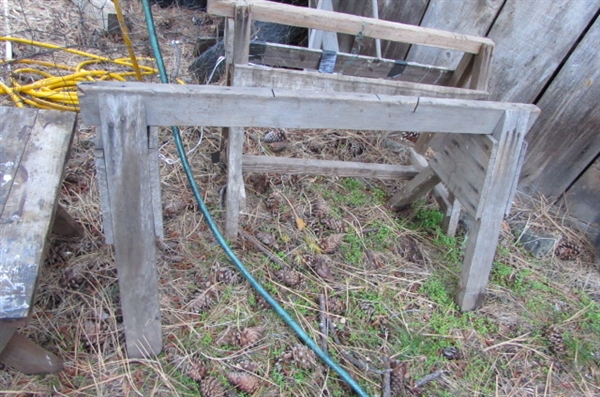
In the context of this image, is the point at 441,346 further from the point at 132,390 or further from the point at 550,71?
the point at 550,71

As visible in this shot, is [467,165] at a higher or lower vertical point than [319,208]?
higher

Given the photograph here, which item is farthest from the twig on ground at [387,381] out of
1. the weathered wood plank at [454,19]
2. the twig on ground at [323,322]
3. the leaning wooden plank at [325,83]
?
the weathered wood plank at [454,19]

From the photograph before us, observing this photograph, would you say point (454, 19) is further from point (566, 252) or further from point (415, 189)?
point (566, 252)

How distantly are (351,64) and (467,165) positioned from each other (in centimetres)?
70

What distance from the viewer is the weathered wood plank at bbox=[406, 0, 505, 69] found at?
2.40 meters

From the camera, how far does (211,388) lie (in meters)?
1.45

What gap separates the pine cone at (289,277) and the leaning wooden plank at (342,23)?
1008 millimetres

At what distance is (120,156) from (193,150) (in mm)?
1238

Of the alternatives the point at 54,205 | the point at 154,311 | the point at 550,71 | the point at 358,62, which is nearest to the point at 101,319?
the point at 154,311

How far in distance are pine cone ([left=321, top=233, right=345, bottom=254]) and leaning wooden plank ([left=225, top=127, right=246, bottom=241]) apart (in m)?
0.41

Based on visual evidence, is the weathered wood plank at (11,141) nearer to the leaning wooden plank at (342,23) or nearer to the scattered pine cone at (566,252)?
the leaning wooden plank at (342,23)

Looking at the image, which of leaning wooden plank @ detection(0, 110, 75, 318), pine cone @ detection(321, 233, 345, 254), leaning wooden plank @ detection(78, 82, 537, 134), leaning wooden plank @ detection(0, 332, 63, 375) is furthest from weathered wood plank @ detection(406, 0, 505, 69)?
leaning wooden plank @ detection(0, 332, 63, 375)

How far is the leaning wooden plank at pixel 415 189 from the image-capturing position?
6.80ft

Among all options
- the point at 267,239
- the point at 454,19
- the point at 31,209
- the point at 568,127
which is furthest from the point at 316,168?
the point at 568,127
